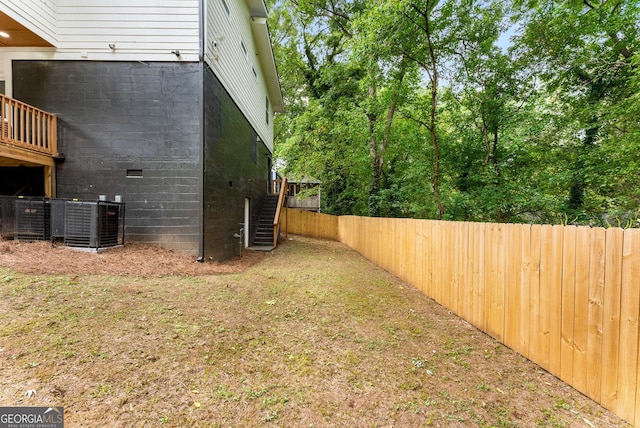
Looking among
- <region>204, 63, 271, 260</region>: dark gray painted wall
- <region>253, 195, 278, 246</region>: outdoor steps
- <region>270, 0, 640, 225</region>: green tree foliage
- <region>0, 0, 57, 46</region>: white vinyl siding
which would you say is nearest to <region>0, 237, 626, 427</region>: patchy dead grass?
<region>204, 63, 271, 260</region>: dark gray painted wall

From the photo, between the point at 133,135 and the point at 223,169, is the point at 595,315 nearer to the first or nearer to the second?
the point at 223,169

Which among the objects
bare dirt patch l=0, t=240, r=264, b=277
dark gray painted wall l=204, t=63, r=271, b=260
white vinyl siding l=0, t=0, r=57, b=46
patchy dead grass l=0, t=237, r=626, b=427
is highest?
white vinyl siding l=0, t=0, r=57, b=46

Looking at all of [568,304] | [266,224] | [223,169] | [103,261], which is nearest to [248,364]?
[568,304]

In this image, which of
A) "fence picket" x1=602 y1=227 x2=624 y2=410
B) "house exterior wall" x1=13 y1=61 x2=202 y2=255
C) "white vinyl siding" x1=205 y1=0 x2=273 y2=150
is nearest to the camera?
"fence picket" x1=602 y1=227 x2=624 y2=410

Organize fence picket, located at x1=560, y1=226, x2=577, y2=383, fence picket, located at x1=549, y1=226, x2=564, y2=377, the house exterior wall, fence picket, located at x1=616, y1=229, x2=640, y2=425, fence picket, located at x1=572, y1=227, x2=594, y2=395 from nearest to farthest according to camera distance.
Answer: fence picket, located at x1=616, y1=229, x2=640, y2=425 → fence picket, located at x1=572, y1=227, x2=594, y2=395 → fence picket, located at x1=560, y1=226, x2=577, y2=383 → fence picket, located at x1=549, y1=226, x2=564, y2=377 → the house exterior wall

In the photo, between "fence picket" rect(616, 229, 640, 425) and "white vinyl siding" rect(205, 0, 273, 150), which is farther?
"white vinyl siding" rect(205, 0, 273, 150)

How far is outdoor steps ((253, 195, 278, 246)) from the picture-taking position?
1021cm

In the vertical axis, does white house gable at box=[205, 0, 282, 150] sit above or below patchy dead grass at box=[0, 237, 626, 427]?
above

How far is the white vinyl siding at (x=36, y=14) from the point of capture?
16.7 ft

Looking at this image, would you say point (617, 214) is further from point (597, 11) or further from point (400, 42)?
point (400, 42)

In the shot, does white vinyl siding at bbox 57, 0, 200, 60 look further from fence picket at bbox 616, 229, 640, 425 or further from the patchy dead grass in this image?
fence picket at bbox 616, 229, 640, 425

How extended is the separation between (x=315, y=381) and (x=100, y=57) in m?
7.61

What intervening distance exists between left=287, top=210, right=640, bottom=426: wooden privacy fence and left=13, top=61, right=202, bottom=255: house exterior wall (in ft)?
17.1

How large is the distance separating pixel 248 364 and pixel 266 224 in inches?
353
